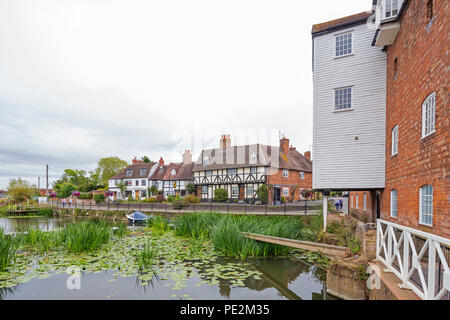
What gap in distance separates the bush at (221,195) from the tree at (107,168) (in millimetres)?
41203

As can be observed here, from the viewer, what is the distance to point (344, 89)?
1139 centimetres

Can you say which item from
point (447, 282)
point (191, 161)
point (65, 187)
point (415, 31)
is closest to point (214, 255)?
point (447, 282)

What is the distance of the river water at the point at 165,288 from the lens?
6280mm

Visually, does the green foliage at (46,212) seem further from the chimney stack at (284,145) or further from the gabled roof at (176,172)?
the chimney stack at (284,145)

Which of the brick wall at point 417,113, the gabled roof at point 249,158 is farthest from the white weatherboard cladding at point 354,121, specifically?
the gabled roof at point 249,158

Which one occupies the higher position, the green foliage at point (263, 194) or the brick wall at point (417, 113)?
the brick wall at point (417, 113)

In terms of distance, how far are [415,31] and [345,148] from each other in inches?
187

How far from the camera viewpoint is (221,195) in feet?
109

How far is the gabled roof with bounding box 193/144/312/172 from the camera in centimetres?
3312

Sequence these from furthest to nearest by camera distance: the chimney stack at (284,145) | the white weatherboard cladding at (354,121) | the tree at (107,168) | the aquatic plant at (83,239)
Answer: the tree at (107,168) → the chimney stack at (284,145) → the white weatherboard cladding at (354,121) → the aquatic plant at (83,239)

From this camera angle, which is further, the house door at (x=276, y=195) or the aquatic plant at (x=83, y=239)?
the house door at (x=276, y=195)

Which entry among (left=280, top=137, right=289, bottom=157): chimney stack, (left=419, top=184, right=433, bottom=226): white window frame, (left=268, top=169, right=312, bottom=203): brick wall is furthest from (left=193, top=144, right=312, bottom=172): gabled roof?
(left=419, top=184, right=433, bottom=226): white window frame

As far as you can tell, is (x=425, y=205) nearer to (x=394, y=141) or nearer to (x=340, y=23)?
(x=394, y=141)
